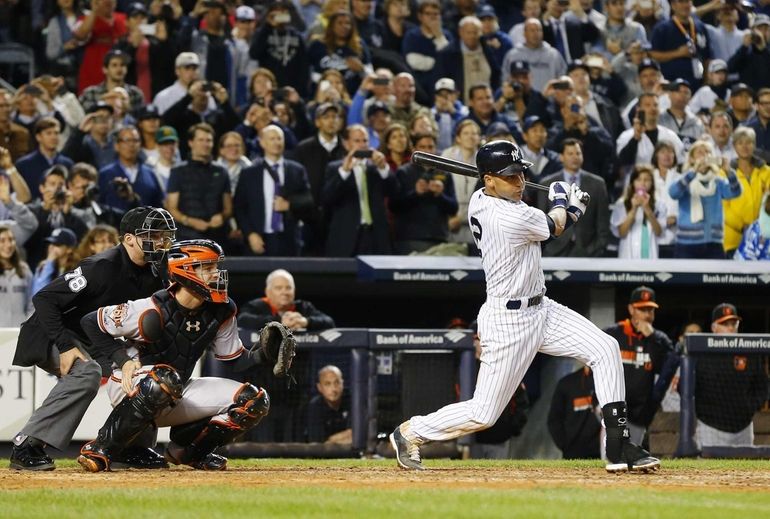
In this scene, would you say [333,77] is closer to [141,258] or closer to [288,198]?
[288,198]

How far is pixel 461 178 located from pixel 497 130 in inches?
21.5

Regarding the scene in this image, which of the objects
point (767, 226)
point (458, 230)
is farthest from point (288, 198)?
point (767, 226)

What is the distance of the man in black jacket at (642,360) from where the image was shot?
1077cm

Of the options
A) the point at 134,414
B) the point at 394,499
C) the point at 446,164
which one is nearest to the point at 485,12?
the point at 446,164

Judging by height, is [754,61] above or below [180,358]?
above

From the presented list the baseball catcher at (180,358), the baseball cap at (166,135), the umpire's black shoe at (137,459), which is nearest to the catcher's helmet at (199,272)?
the baseball catcher at (180,358)

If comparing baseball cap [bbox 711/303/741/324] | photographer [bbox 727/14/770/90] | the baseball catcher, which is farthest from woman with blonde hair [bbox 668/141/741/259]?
the baseball catcher

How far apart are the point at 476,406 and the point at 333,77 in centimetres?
Answer: 689

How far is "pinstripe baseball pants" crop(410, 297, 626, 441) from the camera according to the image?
7395 millimetres

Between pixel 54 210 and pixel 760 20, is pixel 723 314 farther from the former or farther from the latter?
pixel 760 20

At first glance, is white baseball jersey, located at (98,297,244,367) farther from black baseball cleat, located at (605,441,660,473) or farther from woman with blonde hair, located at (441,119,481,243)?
woman with blonde hair, located at (441,119,481,243)

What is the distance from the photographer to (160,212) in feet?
25.9

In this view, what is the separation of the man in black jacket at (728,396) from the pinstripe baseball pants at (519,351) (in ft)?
11.7

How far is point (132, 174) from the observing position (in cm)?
1208
